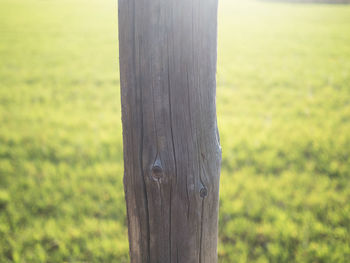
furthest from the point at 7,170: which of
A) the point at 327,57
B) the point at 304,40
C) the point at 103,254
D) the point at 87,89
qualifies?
the point at 304,40

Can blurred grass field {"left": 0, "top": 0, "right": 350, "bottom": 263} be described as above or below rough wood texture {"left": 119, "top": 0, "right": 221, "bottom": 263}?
below

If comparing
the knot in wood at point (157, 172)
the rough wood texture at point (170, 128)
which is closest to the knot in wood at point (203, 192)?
the rough wood texture at point (170, 128)

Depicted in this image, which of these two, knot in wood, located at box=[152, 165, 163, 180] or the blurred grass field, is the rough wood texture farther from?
the blurred grass field

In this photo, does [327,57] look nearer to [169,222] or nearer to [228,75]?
[228,75]

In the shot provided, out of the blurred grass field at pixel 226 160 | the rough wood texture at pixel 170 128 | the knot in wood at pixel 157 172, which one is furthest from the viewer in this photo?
the blurred grass field at pixel 226 160

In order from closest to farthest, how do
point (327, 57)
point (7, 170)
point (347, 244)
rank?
point (347, 244), point (7, 170), point (327, 57)

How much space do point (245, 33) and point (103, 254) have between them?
1357 centimetres

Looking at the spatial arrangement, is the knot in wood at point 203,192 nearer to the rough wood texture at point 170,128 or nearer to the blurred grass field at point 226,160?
the rough wood texture at point 170,128

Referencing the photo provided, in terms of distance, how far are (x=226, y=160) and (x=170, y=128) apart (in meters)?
3.35

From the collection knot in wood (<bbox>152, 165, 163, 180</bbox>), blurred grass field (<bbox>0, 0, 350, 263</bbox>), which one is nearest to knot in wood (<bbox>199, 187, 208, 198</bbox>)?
knot in wood (<bbox>152, 165, 163, 180</bbox>)

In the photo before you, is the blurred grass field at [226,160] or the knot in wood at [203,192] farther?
the blurred grass field at [226,160]

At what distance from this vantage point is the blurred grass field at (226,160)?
303 cm

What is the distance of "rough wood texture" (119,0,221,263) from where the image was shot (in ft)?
3.36

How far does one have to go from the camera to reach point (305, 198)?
3549 millimetres
